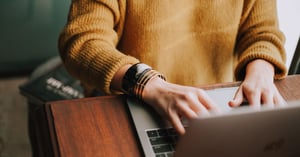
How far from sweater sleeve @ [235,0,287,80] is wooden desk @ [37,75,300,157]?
328 mm

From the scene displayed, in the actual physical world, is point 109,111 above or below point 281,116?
below

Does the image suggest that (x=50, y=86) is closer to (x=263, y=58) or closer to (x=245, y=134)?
(x=263, y=58)

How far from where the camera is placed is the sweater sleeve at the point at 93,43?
812 mm

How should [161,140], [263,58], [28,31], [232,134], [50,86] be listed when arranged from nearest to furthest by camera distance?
[232,134]
[161,140]
[263,58]
[50,86]
[28,31]

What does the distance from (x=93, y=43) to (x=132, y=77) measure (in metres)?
0.11

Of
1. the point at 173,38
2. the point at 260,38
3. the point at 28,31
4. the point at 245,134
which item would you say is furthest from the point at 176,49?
the point at 28,31

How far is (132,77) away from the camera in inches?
31.4

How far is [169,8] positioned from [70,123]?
378 mm

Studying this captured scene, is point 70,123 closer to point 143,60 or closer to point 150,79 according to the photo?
point 150,79

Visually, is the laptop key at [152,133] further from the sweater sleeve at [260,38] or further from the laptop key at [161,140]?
the sweater sleeve at [260,38]

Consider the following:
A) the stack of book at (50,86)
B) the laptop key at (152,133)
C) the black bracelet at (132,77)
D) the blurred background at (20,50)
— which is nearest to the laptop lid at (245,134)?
the laptop key at (152,133)

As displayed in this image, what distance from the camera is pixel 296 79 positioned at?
89 cm

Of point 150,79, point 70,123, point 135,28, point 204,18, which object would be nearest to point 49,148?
point 70,123

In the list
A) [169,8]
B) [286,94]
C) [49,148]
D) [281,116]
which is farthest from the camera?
[169,8]
